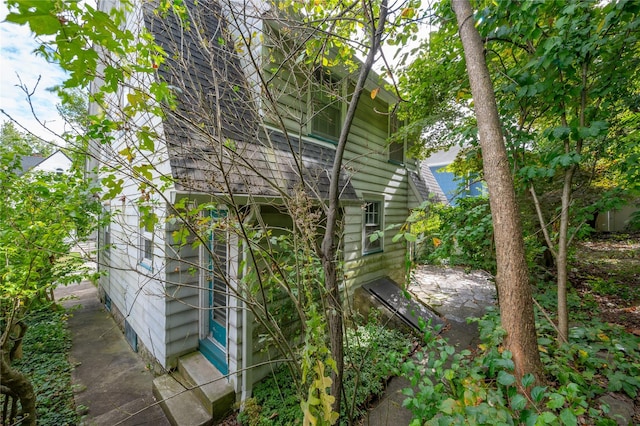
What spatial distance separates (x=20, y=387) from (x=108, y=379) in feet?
6.67

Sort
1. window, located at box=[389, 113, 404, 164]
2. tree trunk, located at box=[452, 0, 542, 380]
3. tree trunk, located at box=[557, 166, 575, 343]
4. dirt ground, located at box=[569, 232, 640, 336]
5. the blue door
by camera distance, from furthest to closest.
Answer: window, located at box=[389, 113, 404, 164] < dirt ground, located at box=[569, 232, 640, 336] < the blue door < tree trunk, located at box=[557, 166, 575, 343] < tree trunk, located at box=[452, 0, 542, 380]

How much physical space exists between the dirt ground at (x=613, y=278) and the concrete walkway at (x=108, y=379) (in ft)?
23.0

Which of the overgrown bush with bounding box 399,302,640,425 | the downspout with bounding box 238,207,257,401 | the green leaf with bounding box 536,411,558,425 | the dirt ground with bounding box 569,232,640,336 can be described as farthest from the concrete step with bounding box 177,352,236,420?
the dirt ground with bounding box 569,232,640,336

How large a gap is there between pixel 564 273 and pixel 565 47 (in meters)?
2.02

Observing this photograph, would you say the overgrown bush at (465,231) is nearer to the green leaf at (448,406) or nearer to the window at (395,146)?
the green leaf at (448,406)

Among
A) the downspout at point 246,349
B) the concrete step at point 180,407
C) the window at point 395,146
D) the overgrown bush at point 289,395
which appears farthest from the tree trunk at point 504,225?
the window at point 395,146

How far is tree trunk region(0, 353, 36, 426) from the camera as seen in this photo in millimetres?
2561

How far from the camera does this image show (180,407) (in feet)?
11.2

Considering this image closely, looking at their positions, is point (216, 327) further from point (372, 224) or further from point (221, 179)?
point (372, 224)

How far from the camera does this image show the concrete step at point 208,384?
10.9 ft

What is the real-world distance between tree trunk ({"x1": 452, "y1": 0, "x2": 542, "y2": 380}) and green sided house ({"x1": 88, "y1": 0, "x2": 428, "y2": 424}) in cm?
82

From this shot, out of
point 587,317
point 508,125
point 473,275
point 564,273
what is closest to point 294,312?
point 564,273

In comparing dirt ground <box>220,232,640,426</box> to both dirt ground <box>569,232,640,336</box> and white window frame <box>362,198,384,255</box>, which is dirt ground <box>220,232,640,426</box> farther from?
white window frame <box>362,198,384,255</box>

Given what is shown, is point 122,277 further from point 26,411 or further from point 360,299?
point 360,299
